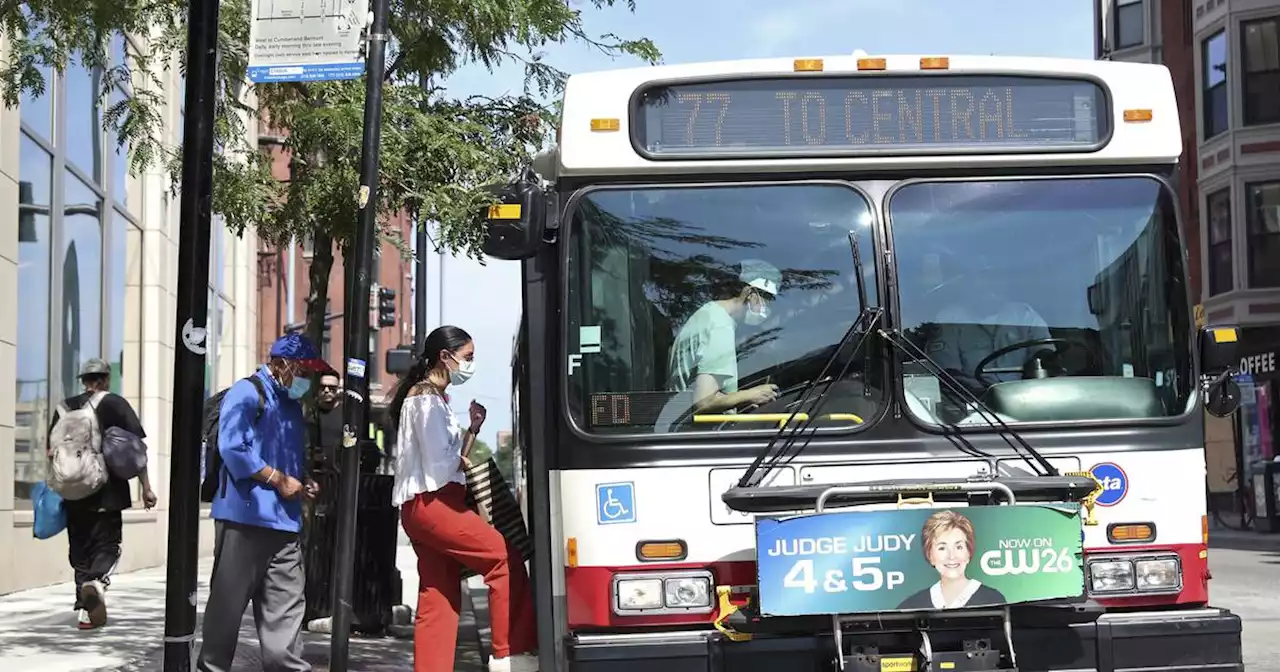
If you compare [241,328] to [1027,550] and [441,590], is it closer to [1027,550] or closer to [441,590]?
[441,590]

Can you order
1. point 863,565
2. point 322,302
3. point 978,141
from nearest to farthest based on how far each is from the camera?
point 863,565 → point 978,141 → point 322,302

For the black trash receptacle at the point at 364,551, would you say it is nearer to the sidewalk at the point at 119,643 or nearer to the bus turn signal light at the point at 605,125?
the sidewalk at the point at 119,643

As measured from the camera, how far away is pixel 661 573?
6398mm

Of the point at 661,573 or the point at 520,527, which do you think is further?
the point at 520,527

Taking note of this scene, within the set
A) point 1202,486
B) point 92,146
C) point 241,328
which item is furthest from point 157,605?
point 241,328

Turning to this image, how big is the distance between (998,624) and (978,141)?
1.94 meters

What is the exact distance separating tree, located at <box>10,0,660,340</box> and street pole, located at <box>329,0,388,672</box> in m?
1.14

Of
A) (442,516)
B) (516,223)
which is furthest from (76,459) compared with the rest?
(516,223)

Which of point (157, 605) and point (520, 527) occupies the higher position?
point (520, 527)

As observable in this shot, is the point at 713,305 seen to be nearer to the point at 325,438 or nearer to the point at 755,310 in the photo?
the point at 755,310

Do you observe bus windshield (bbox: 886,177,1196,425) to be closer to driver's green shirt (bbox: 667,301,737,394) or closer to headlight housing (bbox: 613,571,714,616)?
driver's green shirt (bbox: 667,301,737,394)

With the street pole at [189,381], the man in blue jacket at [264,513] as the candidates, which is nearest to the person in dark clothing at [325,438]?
the man in blue jacket at [264,513]

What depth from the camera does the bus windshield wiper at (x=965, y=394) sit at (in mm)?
6469

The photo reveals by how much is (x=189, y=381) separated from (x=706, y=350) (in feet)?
7.16
